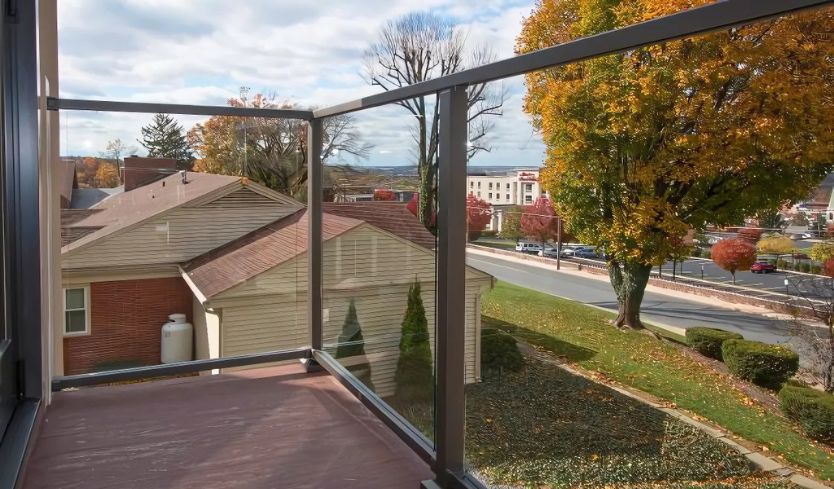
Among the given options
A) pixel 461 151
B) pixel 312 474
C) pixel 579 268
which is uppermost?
pixel 461 151

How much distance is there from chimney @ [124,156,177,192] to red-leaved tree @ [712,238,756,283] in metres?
2.71

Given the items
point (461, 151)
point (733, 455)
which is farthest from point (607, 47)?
point (733, 455)

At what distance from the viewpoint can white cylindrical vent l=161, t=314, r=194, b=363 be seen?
3.37 meters

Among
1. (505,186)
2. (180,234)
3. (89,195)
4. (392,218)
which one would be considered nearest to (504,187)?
(505,186)

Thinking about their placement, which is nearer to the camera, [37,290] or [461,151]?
[461,151]

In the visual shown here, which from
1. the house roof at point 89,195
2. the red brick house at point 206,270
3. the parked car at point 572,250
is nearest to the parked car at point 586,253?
the parked car at point 572,250

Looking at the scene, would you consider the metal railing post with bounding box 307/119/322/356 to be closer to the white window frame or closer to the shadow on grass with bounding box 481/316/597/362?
the white window frame

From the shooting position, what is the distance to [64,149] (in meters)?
3.14

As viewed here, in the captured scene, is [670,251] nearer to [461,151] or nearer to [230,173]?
[461,151]

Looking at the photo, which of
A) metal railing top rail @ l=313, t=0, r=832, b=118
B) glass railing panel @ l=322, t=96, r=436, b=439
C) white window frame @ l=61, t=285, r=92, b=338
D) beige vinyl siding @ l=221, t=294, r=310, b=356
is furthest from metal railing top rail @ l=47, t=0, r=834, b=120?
white window frame @ l=61, t=285, r=92, b=338

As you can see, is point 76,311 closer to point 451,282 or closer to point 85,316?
point 85,316

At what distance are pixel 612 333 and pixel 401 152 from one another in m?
1.11

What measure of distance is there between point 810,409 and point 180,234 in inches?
112

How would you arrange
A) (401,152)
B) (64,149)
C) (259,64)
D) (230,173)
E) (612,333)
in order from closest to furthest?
(612,333) → (401,152) → (64,149) → (230,173) → (259,64)
